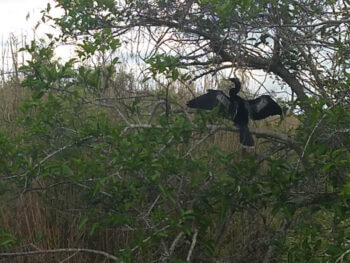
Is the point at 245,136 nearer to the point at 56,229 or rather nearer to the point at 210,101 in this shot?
the point at 210,101

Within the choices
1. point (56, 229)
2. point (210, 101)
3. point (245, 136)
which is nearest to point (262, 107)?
point (245, 136)

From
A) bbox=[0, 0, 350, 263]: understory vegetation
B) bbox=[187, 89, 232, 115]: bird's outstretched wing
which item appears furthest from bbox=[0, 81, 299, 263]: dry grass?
bbox=[187, 89, 232, 115]: bird's outstretched wing

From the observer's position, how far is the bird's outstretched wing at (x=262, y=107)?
3.44m

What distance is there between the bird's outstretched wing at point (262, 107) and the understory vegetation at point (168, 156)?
160 mm

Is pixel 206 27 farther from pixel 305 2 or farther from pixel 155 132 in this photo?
pixel 155 132

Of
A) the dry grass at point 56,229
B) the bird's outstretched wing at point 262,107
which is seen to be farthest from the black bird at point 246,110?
the dry grass at point 56,229

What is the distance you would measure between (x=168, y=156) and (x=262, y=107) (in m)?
1.20

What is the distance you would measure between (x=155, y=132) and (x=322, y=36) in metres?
1.58

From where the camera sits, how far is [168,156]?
250 centimetres

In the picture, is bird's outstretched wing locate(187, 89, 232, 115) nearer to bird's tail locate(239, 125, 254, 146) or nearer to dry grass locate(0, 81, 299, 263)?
bird's tail locate(239, 125, 254, 146)

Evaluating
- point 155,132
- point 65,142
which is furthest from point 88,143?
point 155,132

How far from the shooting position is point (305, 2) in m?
3.47

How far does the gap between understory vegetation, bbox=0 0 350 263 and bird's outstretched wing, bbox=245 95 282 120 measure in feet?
0.53

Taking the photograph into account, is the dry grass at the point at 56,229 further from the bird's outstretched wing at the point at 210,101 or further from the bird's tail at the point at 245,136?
the bird's outstretched wing at the point at 210,101
